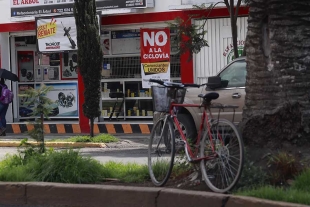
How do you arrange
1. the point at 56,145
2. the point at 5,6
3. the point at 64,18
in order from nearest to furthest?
the point at 56,145, the point at 64,18, the point at 5,6

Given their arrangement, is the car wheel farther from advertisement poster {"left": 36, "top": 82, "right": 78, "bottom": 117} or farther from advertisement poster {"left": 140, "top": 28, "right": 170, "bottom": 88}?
advertisement poster {"left": 36, "top": 82, "right": 78, "bottom": 117}

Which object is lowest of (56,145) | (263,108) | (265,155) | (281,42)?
(56,145)

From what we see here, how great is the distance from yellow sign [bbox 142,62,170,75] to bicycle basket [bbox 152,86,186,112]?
10256 millimetres

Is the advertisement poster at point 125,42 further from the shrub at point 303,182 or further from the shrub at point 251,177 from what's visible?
the shrub at point 303,182

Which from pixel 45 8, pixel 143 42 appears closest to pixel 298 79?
pixel 143 42

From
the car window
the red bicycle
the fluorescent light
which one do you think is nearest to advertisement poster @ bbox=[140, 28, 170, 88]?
the fluorescent light

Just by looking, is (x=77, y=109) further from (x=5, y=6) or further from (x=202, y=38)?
(x=202, y=38)

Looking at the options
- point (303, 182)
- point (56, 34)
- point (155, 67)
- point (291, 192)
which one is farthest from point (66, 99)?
point (291, 192)

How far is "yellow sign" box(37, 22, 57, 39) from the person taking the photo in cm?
Answer: 1764

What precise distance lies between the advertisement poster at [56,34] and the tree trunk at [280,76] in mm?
11270

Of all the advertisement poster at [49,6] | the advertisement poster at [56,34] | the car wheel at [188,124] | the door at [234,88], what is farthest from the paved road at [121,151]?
the advertisement poster at [49,6]

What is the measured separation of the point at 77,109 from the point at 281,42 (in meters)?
12.9

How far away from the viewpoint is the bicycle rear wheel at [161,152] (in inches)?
261

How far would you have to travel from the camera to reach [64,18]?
1744cm
